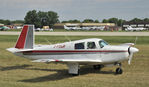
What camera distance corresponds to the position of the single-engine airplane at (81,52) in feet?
32.5

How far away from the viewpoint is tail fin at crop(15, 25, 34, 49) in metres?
11.5

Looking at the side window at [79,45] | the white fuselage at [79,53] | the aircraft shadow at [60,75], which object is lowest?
the aircraft shadow at [60,75]

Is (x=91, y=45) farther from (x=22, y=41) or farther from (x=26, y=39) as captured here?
(x=22, y=41)

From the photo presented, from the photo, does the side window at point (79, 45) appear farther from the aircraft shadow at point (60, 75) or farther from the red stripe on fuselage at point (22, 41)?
the red stripe on fuselage at point (22, 41)

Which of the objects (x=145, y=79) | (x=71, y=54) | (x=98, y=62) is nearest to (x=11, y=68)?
(x=71, y=54)

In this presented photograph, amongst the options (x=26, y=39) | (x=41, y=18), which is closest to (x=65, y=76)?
(x=26, y=39)

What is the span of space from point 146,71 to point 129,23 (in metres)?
152

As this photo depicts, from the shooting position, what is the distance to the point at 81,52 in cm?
1045

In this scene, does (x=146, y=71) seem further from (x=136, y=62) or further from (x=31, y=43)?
(x=31, y=43)

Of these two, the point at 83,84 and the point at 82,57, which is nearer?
the point at 83,84

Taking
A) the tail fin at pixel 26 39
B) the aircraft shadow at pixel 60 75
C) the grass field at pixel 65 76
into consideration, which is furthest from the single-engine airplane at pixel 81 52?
the grass field at pixel 65 76

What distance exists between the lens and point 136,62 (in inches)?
512

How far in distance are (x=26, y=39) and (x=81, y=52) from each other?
127 inches

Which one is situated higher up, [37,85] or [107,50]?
[107,50]
